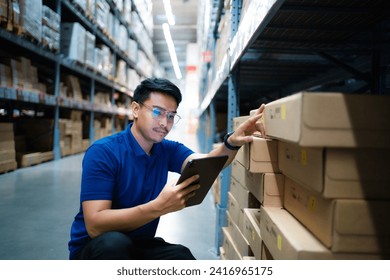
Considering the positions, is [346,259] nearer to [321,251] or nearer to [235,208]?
[321,251]

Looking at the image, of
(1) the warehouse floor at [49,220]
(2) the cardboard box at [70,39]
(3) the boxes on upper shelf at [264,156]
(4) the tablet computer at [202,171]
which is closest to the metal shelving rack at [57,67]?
(2) the cardboard box at [70,39]

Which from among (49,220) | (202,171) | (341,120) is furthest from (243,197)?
(49,220)

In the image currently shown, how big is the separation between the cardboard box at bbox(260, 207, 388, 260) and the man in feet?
1.11

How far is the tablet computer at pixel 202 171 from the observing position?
3.72ft

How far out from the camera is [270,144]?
1.32 meters

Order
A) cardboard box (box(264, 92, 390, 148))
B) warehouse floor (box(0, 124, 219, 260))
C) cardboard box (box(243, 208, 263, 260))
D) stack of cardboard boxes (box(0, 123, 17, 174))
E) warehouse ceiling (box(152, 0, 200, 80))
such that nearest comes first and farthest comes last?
cardboard box (box(264, 92, 390, 148)) → cardboard box (box(243, 208, 263, 260)) → warehouse floor (box(0, 124, 219, 260)) → stack of cardboard boxes (box(0, 123, 17, 174)) → warehouse ceiling (box(152, 0, 200, 80))

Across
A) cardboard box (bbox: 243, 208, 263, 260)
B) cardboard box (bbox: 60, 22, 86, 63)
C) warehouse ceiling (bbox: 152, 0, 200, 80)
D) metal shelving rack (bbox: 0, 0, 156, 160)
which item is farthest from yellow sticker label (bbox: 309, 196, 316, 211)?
warehouse ceiling (bbox: 152, 0, 200, 80)

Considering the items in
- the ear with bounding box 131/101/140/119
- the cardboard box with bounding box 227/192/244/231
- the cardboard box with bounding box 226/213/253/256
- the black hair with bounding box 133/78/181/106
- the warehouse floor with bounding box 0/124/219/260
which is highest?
the black hair with bounding box 133/78/181/106

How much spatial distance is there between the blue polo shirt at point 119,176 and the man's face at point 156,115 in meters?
0.09

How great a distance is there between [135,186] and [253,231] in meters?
0.60

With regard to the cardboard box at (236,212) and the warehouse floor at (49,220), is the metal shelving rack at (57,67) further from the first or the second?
the cardboard box at (236,212)

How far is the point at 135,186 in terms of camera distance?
136cm

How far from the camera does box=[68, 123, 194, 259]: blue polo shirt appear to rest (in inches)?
47.0

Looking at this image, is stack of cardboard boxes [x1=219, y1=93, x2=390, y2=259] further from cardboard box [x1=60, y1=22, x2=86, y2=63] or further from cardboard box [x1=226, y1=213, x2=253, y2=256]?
cardboard box [x1=60, y1=22, x2=86, y2=63]
